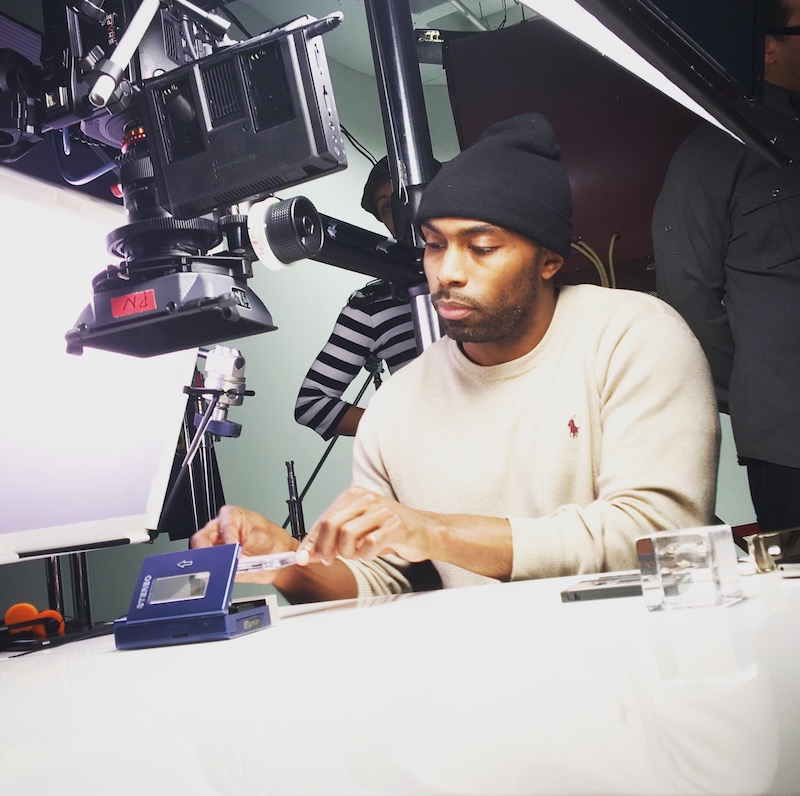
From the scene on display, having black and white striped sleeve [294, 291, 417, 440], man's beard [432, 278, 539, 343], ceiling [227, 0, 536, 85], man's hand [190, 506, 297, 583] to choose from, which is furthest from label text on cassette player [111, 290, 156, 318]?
ceiling [227, 0, 536, 85]

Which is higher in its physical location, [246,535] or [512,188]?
[512,188]

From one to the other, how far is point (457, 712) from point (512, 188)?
1130 millimetres

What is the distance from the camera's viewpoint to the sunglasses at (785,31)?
1.64 meters

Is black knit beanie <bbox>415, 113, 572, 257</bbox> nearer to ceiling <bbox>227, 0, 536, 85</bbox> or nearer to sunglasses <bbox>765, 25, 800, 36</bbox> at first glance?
sunglasses <bbox>765, 25, 800, 36</bbox>

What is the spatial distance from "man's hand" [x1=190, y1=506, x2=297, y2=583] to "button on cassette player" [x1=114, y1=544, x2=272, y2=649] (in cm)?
16

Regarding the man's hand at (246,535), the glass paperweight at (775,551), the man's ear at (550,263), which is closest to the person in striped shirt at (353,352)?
the man's ear at (550,263)

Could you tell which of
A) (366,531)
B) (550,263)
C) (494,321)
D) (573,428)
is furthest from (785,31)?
(366,531)

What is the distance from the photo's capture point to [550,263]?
154 cm

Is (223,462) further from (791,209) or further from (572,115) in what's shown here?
(791,209)

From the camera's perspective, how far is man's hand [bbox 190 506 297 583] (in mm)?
1117

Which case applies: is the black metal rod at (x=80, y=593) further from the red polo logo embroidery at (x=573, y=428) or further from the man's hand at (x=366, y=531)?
the red polo logo embroidery at (x=573, y=428)

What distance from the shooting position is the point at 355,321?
234cm

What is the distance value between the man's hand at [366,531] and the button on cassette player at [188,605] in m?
0.09

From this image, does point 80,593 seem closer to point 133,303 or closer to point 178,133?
point 133,303
